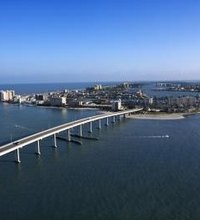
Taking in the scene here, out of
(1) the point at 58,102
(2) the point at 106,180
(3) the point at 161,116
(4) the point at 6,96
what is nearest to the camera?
(2) the point at 106,180

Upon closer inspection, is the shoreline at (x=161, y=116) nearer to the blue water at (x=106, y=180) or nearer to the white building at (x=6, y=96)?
the blue water at (x=106, y=180)

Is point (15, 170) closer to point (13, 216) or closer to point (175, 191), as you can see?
point (13, 216)

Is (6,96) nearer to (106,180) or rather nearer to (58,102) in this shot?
(58,102)

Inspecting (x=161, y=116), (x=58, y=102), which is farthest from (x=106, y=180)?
(x=58, y=102)

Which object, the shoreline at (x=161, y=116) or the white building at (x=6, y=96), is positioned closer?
the shoreline at (x=161, y=116)

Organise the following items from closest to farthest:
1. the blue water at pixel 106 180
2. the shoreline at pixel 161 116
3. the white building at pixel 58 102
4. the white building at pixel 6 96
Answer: the blue water at pixel 106 180
the shoreline at pixel 161 116
the white building at pixel 58 102
the white building at pixel 6 96

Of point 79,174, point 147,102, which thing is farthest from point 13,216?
point 147,102

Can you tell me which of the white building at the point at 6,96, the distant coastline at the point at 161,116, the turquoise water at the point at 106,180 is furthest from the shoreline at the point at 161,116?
the white building at the point at 6,96

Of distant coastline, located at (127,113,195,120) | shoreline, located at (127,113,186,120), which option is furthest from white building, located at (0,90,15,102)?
shoreline, located at (127,113,186,120)
